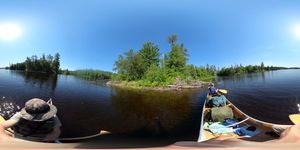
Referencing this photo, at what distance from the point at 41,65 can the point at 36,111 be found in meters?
1.15

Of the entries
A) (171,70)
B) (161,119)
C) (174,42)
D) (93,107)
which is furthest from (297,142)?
(93,107)

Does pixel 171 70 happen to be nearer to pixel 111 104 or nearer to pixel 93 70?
pixel 93 70

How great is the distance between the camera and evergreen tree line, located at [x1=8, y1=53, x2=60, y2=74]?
155cm

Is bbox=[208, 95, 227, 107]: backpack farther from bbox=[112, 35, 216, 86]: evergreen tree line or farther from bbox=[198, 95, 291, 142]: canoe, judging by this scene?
bbox=[112, 35, 216, 86]: evergreen tree line

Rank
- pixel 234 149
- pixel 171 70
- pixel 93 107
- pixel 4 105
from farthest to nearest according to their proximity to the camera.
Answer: pixel 93 107
pixel 4 105
pixel 171 70
pixel 234 149

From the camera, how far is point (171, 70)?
3.08 m

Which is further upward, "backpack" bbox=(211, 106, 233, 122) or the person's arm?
the person's arm

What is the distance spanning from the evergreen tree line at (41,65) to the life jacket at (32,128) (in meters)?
0.75

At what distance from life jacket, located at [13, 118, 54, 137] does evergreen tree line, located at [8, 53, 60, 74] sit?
0.75 meters

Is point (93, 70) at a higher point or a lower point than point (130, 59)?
lower

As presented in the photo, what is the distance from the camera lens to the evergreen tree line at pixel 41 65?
1550mm

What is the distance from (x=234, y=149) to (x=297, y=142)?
30cm

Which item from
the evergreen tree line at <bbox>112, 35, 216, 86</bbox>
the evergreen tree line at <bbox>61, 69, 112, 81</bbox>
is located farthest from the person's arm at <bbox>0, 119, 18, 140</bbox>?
the evergreen tree line at <bbox>112, 35, 216, 86</bbox>

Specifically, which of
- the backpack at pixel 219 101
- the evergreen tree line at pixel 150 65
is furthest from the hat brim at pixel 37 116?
the backpack at pixel 219 101
